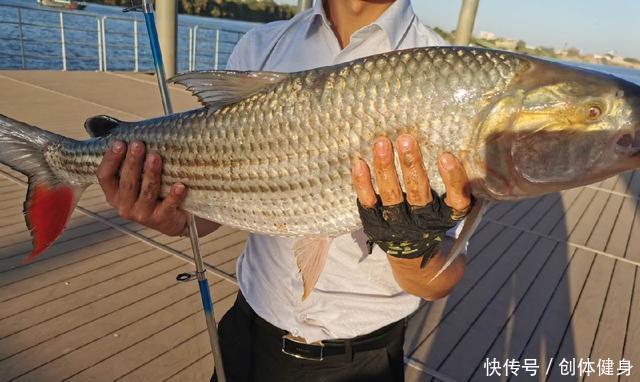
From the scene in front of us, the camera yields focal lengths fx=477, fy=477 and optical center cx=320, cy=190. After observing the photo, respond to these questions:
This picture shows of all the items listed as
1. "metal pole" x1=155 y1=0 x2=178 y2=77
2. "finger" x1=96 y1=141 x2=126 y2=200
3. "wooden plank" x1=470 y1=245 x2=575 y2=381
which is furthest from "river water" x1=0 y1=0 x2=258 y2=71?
"finger" x1=96 y1=141 x2=126 y2=200

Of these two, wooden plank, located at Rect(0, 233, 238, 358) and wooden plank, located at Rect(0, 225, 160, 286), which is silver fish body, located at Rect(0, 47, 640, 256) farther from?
wooden plank, located at Rect(0, 225, 160, 286)

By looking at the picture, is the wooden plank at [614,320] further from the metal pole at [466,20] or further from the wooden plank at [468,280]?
the metal pole at [466,20]

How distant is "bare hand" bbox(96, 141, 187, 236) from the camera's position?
2.34 meters

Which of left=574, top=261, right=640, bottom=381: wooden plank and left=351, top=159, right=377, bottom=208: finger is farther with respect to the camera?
left=574, top=261, right=640, bottom=381: wooden plank

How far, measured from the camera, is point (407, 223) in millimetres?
1923

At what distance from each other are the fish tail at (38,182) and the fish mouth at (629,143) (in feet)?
8.54

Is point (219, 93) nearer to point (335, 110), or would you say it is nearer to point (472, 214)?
point (335, 110)

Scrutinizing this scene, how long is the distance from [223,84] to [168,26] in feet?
39.1

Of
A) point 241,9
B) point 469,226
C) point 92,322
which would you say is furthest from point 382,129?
point 241,9

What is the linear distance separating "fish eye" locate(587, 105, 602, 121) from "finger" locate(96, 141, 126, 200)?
2.06 meters

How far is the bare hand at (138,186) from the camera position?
2.34 m

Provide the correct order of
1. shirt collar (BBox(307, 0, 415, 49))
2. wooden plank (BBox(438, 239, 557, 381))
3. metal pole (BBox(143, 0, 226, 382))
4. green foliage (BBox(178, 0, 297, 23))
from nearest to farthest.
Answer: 1. shirt collar (BBox(307, 0, 415, 49))
2. metal pole (BBox(143, 0, 226, 382))
3. wooden plank (BBox(438, 239, 557, 381))
4. green foliage (BBox(178, 0, 297, 23))

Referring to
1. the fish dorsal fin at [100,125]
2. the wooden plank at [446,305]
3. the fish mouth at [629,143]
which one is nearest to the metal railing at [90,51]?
the wooden plank at [446,305]

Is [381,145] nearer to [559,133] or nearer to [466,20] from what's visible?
[559,133]
